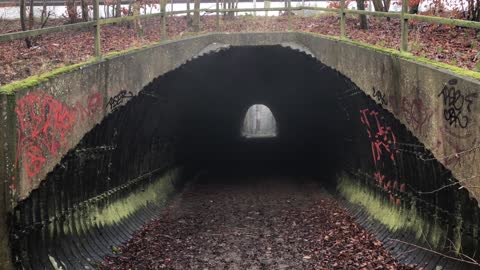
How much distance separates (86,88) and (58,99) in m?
1.20

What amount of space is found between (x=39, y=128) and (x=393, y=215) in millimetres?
6100

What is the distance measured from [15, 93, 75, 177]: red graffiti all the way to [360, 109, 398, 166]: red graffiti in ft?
17.7

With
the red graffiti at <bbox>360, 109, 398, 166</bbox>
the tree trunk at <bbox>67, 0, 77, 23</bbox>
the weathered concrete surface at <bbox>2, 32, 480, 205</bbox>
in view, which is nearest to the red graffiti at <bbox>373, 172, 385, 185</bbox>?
the red graffiti at <bbox>360, 109, 398, 166</bbox>

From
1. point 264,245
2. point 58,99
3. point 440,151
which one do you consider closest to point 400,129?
point 440,151

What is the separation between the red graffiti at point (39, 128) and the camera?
23.7 ft

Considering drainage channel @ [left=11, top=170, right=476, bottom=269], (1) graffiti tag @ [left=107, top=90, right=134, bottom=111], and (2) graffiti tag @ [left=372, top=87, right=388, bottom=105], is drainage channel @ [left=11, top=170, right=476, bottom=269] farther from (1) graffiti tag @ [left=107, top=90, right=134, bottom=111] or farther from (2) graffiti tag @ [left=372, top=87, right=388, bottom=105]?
(2) graffiti tag @ [left=372, top=87, right=388, bottom=105]

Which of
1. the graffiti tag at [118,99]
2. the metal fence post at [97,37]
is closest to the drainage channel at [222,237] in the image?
the graffiti tag at [118,99]

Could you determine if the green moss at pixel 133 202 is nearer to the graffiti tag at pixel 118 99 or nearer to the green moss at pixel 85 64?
the graffiti tag at pixel 118 99

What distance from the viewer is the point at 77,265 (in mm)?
8586

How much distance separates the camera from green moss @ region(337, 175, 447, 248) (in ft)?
28.1

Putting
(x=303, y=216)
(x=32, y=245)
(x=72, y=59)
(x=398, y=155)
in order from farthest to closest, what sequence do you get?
1. (x=303, y=216)
2. (x=72, y=59)
3. (x=398, y=155)
4. (x=32, y=245)

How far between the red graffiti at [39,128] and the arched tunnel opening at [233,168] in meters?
0.37

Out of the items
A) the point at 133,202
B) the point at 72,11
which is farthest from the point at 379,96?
the point at 72,11

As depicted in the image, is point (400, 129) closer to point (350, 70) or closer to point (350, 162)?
point (350, 70)
